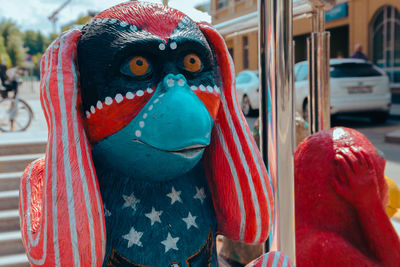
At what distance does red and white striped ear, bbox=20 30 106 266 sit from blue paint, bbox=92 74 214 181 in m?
0.08

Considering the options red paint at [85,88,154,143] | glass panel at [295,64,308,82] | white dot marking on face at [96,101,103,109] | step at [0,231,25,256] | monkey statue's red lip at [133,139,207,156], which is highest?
glass panel at [295,64,308,82]

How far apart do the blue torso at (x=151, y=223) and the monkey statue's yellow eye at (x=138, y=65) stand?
0.87 ft

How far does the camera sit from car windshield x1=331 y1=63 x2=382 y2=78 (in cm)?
818

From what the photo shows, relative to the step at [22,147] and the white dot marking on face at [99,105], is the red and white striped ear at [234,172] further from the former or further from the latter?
the step at [22,147]

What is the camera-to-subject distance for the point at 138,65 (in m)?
0.97

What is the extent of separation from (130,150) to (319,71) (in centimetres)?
112

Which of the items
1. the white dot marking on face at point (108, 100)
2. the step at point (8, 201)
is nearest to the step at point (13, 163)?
the step at point (8, 201)

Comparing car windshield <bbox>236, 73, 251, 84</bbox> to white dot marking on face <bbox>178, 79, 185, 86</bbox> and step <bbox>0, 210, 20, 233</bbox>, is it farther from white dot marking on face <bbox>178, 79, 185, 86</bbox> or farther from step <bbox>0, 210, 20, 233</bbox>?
white dot marking on face <bbox>178, 79, 185, 86</bbox>

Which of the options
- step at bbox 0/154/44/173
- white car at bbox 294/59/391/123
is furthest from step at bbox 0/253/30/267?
white car at bbox 294/59/391/123

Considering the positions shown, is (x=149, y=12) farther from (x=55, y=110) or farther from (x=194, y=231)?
(x=194, y=231)

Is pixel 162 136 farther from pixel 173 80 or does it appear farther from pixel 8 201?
pixel 8 201

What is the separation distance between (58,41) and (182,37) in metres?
0.29

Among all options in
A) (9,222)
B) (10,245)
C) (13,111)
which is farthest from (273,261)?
(13,111)

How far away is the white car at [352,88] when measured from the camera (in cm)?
811
